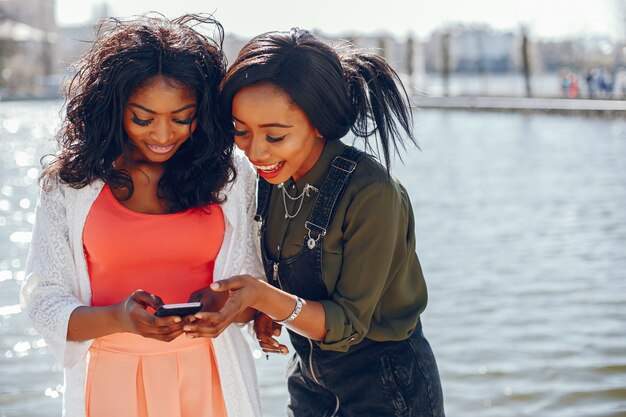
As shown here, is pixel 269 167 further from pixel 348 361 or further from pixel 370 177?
pixel 348 361

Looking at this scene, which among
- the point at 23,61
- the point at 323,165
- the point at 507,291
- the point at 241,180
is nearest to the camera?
the point at 323,165

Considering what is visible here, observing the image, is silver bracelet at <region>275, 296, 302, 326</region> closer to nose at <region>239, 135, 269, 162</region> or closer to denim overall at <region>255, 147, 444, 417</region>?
denim overall at <region>255, 147, 444, 417</region>

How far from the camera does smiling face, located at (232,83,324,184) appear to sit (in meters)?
2.29

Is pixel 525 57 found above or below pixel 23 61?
below

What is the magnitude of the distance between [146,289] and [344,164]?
60 centimetres

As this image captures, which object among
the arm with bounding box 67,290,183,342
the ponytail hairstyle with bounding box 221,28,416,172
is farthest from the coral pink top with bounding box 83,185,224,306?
the ponytail hairstyle with bounding box 221,28,416,172

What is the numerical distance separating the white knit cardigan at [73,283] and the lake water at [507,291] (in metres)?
0.68

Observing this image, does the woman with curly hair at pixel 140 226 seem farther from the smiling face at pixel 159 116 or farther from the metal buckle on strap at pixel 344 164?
the metal buckle on strap at pixel 344 164

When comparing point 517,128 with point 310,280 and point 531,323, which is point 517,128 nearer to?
point 531,323

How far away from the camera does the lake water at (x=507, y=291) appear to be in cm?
559

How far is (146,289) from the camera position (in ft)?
7.91

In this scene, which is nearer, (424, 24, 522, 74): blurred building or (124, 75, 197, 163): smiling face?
(124, 75, 197, 163): smiling face

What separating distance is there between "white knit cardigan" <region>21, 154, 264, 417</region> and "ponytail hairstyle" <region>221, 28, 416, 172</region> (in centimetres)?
38

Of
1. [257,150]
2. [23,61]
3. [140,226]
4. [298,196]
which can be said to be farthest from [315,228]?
[23,61]
